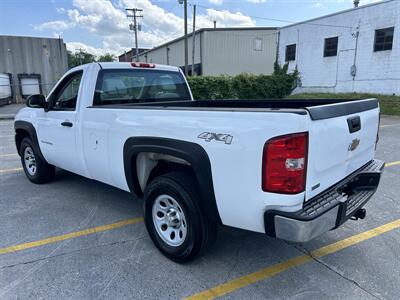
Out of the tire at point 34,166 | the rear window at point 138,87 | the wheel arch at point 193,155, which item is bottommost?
the tire at point 34,166

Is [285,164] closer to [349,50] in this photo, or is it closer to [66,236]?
[66,236]

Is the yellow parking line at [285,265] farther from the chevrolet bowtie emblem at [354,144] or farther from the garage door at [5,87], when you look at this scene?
the garage door at [5,87]

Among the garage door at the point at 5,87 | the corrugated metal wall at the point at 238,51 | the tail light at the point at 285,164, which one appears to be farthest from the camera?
the corrugated metal wall at the point at 238,51

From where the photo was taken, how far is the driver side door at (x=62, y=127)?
13.9ft

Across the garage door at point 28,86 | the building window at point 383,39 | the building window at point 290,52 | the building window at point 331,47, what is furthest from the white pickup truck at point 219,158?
the garage door at point 28,86

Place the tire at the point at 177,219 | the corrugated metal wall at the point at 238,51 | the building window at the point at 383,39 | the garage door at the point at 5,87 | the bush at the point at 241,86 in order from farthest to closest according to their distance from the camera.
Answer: the corrugated metal wall at the point at 238,51, the garage door at the point at 5,87, the bush at the point at 241,86, the building window at the point at 383,39, the tire at the point at 177,219

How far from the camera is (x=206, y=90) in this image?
20.5 metres

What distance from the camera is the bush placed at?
2042 centimetres

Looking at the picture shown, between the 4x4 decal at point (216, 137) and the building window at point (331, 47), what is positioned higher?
the building window at point (331, 47)

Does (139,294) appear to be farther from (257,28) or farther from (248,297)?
(257,28)

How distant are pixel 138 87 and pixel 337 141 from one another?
290 centimetres

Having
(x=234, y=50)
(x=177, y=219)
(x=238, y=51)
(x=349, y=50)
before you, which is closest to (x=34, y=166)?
(x=177, y=219)

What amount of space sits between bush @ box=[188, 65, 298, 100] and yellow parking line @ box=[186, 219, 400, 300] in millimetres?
16815

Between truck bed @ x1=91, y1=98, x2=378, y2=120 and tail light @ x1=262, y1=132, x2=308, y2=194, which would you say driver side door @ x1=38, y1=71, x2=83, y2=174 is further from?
tail light @ x1=262, y1=132, x2=308, y2=194
